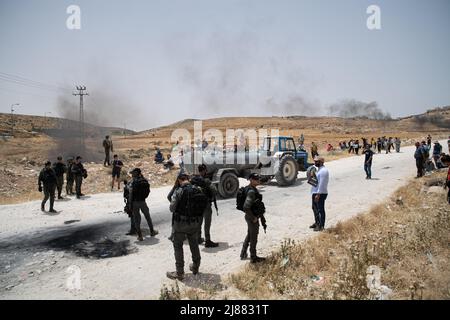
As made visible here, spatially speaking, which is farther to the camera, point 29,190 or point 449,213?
point 29,190

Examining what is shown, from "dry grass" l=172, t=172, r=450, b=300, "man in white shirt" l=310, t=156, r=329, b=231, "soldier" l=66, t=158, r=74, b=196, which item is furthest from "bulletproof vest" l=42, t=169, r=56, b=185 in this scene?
"man in white shirt" l=310, t=156, r=329, b=231

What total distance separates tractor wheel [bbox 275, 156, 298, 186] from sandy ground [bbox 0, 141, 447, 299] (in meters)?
0.89

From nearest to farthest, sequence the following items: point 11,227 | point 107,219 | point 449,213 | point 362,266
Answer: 1. point 362,266
2. point 449,213
3. point 11,227
4. point 107,219

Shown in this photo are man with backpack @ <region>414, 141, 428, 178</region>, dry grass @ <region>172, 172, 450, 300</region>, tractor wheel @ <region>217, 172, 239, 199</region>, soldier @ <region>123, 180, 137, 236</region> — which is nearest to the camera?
dry grass @ <region>172, 172, 450, 300</region>

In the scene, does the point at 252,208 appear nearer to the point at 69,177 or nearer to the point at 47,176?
the point at 47,176

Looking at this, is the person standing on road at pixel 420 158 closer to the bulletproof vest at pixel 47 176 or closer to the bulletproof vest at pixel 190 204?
the bulletproof vest at pixel 190 204

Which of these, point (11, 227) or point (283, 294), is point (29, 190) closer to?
Result: point (11, 227)

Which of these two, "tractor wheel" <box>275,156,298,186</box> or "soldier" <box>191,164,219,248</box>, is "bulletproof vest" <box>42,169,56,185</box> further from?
"tractor wheel" <box>275,156,298,186</box>

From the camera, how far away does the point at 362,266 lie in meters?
5.45

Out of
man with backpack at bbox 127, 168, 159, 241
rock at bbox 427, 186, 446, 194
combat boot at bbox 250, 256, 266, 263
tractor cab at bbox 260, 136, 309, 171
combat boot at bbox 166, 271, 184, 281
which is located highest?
tractor cab at bbox 260, 136, 309, 171

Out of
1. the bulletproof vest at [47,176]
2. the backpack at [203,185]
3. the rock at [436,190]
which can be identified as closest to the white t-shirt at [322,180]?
the backpack at [203,185]

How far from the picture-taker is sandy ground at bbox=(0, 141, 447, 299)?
5.46 meters

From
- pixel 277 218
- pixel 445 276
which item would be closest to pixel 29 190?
pixel 277 218
